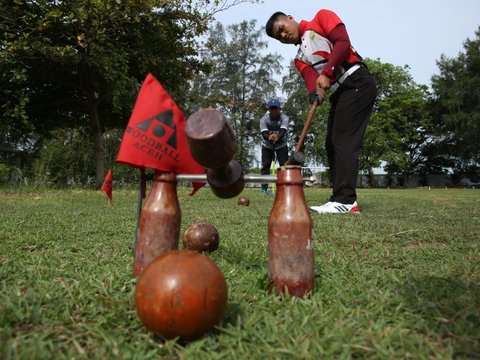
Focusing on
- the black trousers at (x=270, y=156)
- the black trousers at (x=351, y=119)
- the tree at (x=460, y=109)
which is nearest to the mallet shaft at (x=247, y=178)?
the black trousers at (x=351, y=119)

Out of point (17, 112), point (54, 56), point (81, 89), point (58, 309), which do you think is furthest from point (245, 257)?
point (81, 89)

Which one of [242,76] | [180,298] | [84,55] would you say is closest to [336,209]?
[180,298]

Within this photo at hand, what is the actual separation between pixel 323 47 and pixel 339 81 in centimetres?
44

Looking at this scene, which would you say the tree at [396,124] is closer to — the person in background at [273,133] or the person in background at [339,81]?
the person in background at [273,133]

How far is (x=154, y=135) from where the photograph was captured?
1669 mm

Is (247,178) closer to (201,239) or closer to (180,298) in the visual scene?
(180,298)

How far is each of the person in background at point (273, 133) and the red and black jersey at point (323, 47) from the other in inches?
175

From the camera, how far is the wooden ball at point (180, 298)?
1.22 m

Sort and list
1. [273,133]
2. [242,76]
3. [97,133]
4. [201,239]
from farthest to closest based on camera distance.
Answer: [242,76], [97,133], [273,133], [201,239]

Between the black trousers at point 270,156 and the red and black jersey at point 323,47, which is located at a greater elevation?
the red and black jersey at point 323,47

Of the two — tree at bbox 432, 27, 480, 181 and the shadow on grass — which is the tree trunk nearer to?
the shadow on grass

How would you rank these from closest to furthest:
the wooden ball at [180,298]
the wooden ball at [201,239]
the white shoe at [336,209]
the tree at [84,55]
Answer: the wooden ball at [180,298]
the wooden ball at [201,239]
the white shoe at [336,209]
the tree at [84,55]

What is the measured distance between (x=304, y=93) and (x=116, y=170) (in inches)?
1167

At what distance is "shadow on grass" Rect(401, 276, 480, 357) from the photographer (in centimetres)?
127
